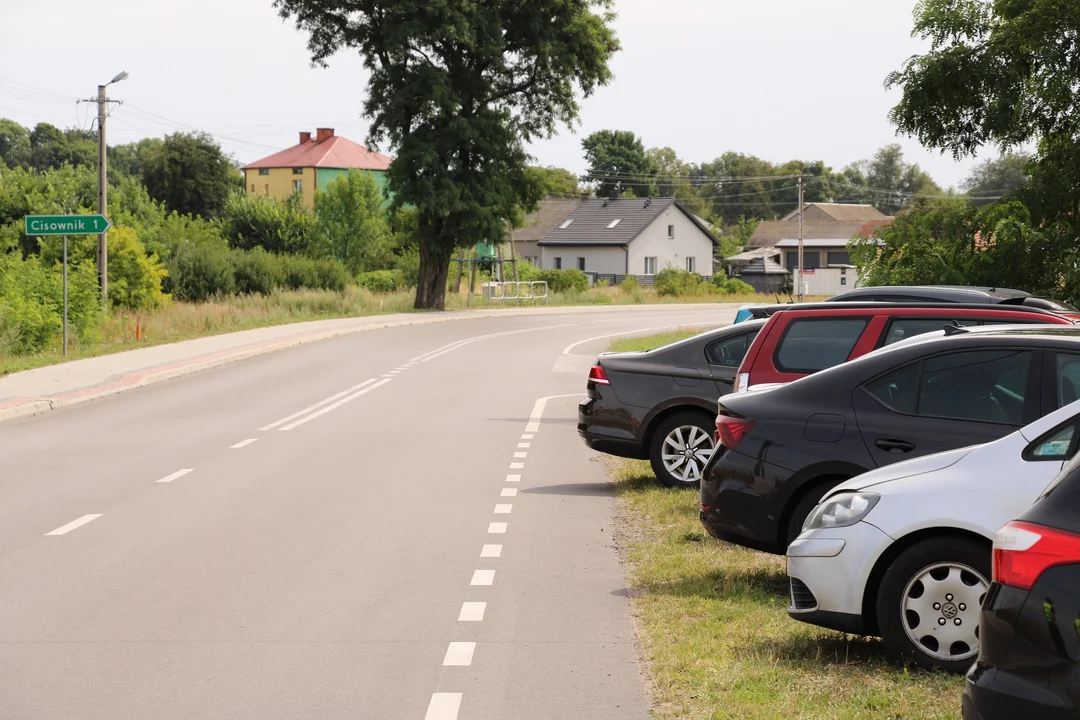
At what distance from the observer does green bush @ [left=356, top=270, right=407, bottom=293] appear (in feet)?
229

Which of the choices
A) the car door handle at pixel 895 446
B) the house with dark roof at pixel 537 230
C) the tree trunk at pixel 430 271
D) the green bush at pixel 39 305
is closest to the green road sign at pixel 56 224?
the green bush at pixel 39 305

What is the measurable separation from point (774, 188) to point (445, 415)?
142m

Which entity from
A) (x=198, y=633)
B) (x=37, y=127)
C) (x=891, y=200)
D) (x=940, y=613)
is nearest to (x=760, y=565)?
(x=940, y=613)

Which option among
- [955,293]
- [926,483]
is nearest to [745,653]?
[926,483]

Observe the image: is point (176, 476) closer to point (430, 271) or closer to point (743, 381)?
point (743, 381)

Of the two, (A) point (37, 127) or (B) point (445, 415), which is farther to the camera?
(A) point (37, 127)

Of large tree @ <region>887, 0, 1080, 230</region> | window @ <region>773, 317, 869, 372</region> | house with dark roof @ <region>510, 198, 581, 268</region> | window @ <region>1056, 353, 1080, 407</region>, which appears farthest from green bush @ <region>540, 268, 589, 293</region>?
window @ <region>1056, 353, 1080, 407</region>

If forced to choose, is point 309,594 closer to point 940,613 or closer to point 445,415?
point 940,613

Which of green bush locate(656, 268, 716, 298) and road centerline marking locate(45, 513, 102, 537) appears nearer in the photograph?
road centerline marking locate(45, 513, 102, 537)

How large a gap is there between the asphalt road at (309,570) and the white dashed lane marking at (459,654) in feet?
0.07

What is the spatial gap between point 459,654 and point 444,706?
88cm

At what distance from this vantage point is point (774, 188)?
513ft

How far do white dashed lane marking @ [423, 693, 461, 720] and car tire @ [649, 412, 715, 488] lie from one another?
657 cm

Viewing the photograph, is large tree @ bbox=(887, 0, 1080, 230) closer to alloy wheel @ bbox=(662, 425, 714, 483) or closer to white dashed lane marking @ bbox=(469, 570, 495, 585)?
alloy wheel @ bbox=(662, 425, 714, 483)
